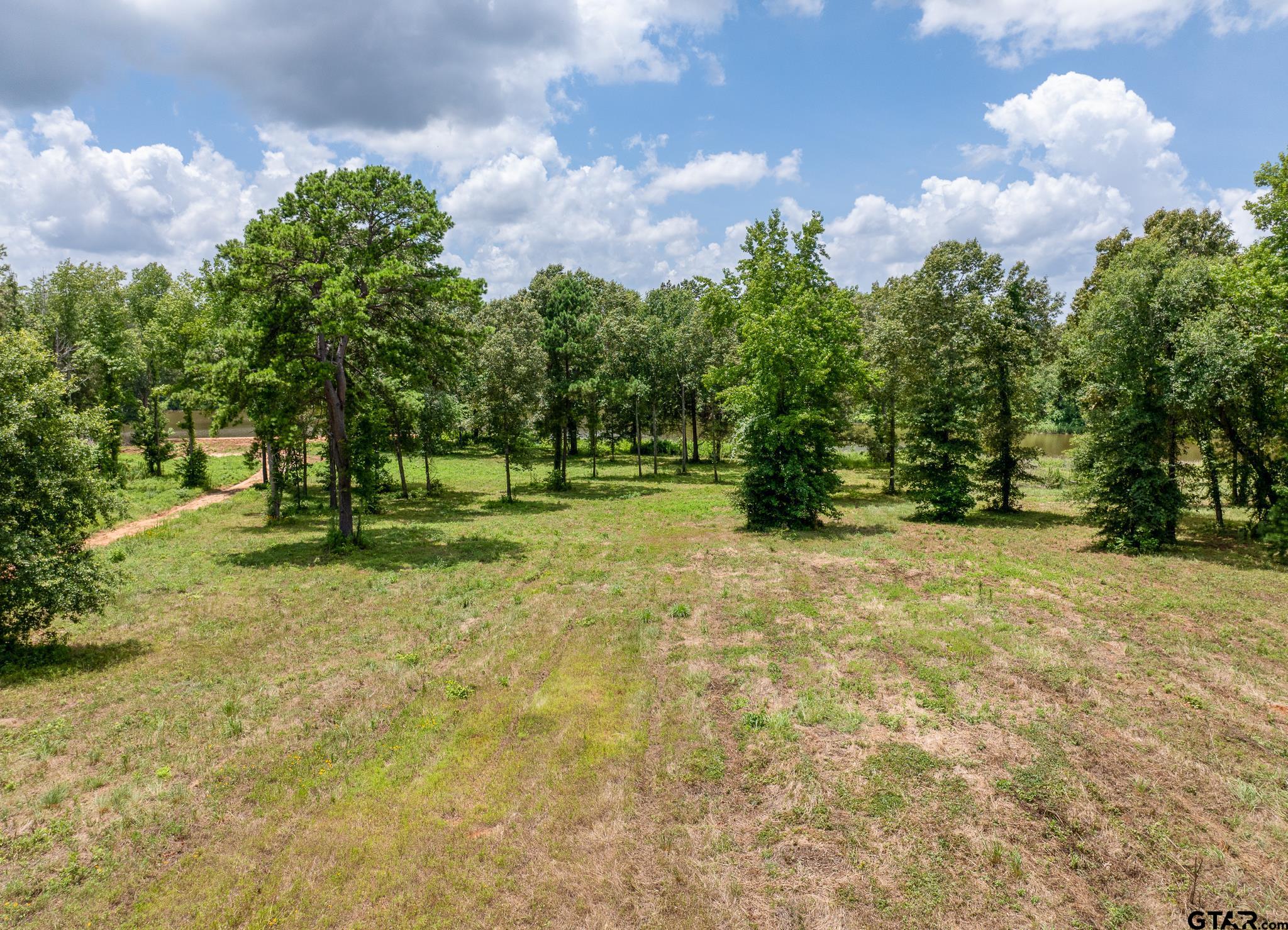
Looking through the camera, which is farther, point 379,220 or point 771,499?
point 771,499

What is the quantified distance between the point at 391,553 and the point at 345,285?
34.5 ft

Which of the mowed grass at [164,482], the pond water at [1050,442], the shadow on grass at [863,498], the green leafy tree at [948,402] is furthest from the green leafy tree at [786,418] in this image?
the pond water at [1050,442]

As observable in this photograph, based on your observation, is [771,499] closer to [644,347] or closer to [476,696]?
[476,696]

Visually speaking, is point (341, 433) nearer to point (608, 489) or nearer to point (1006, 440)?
point (608, 489)

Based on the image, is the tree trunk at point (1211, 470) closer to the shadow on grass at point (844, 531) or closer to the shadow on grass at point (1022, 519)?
the shadow on grass at point (1022, 519)

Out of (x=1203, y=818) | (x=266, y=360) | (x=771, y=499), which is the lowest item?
(x=1203, y=818)

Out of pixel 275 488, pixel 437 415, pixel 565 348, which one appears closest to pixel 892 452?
pixel 565 348

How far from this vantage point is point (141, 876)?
726 centimetres

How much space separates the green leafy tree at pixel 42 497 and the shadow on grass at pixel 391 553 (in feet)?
29.1

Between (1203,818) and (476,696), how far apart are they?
1164cm

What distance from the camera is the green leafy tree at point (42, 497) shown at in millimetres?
12086

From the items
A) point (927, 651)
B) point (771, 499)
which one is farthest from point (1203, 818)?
point (771, 499)

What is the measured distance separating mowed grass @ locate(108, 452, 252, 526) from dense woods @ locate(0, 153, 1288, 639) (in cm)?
190

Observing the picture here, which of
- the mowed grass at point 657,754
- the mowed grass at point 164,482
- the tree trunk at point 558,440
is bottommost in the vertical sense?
the mowed grass at point 657,754
